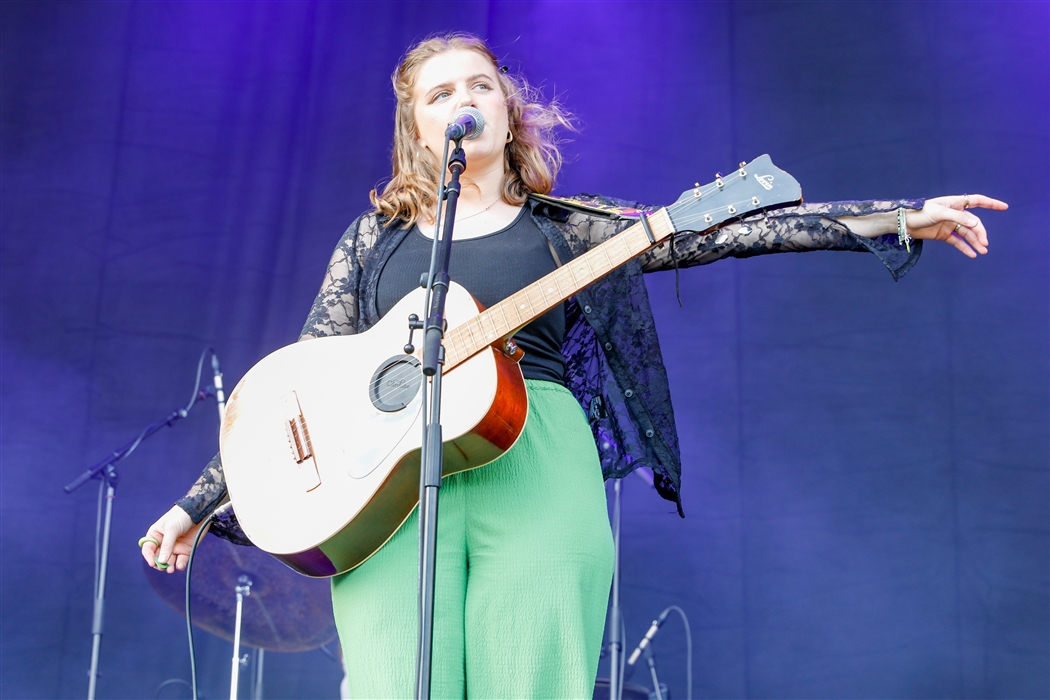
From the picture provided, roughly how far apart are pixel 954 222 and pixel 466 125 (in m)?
0.90

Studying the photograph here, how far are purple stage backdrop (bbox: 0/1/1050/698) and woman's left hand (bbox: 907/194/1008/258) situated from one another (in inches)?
80.2

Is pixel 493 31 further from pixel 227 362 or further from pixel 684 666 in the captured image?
pixel 684 666

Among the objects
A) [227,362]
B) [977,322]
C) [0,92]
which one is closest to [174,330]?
[227,362]

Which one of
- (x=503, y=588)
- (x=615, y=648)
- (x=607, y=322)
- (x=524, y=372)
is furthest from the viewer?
(x=615, y=648)

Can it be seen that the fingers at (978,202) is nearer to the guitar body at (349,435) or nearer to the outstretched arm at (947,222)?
the outstretched arm at (947,222)

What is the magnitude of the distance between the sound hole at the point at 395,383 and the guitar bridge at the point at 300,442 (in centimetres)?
16

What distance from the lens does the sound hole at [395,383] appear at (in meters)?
1.87

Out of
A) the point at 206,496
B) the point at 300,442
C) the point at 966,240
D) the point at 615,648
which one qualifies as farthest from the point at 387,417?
the point at 615,648

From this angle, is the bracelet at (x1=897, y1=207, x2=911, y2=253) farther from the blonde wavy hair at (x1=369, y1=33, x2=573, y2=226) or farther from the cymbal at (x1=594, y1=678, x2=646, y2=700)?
the cymbal at (x1=594, y1=678, x2=646, y2=700)

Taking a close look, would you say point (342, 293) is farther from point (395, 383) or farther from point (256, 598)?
point (256, 598)

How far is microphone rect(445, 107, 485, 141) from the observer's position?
5.96 feet

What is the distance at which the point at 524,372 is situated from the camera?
77.5 inches

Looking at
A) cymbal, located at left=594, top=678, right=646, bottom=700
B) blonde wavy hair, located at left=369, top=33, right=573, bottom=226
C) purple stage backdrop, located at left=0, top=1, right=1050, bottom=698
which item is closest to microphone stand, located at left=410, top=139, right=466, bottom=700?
blonde wavy hair, located at left=369, top=33, right=573, bottom=226

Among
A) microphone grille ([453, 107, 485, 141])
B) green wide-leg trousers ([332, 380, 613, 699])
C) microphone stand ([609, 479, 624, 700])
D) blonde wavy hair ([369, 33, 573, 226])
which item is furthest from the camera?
microphone stand ([609, 479, 624, 700])
